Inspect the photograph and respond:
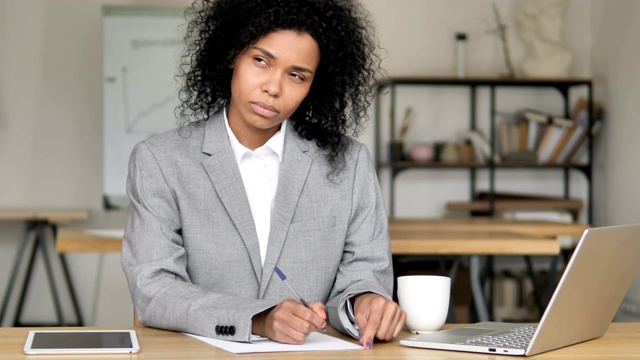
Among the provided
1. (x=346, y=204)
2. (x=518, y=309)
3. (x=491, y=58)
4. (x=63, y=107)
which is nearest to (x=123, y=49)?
(x=63, y=107)

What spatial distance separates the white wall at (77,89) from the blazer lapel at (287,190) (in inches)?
160

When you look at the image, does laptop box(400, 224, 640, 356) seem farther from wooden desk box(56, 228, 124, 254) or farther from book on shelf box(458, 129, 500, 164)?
book on shelf box(458, 129, 500, 164)

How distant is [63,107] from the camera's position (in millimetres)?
5891

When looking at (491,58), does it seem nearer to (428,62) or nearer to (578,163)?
(428,62)

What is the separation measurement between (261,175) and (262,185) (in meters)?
0.02

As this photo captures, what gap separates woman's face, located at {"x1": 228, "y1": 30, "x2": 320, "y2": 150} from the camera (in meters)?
1.74

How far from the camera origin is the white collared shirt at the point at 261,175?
1846 mm

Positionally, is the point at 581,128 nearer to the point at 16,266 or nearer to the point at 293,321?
the point at 16,266

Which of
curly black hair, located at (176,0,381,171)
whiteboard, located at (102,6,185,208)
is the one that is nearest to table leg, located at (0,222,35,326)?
whiteboard, located at (102,6,185,208)

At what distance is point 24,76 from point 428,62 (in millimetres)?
2528

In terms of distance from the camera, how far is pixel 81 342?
1.41 metres

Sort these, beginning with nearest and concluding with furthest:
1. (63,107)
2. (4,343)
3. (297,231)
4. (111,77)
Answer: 1. (4,343)
2. (297,231)
3. (111,77)
4. (63,107)

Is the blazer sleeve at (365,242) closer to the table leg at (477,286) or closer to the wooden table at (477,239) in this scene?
the wooden table at (477,239)

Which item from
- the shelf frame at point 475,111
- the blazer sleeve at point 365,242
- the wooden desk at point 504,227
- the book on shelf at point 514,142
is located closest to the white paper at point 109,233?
the wooden desk at point 504,227
